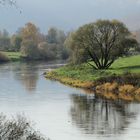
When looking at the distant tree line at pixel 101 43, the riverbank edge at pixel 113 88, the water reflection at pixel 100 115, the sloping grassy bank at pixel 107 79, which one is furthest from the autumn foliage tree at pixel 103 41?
the water reflection at pixel 100 115

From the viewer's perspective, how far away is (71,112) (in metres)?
44.0

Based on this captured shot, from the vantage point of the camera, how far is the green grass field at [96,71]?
6856 cm

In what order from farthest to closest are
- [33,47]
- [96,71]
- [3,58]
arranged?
1. [33,47]
2. [3,58]
3. [96,71]

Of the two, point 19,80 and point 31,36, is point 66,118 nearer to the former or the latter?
point 19,80

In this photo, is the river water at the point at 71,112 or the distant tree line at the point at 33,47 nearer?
the river water at the point at 71,112

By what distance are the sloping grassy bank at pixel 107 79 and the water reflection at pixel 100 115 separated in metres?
4.00

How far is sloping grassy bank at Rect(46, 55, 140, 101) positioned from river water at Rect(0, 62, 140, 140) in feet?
8.72

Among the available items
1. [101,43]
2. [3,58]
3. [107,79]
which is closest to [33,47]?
[3,58]

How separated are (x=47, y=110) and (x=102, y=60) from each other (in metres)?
35.9

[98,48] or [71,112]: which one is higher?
[98,48]

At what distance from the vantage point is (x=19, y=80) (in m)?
74.9

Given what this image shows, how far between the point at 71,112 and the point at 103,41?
3634 cm

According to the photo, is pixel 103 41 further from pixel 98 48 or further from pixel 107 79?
pixel 107 79

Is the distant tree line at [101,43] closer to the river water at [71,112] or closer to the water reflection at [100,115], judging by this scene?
the river water at [71,112]
